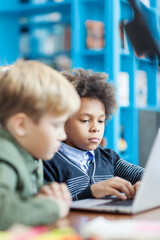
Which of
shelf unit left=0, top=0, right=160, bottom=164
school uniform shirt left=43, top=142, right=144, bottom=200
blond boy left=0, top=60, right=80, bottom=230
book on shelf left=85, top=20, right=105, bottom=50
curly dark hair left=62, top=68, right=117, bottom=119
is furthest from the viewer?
book on shelf left=85, top=20, right=105, bottom=50

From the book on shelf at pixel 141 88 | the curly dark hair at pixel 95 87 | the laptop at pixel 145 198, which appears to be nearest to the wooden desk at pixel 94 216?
the laptop at pixel 145 198

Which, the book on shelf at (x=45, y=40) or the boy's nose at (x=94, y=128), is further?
the book on shelf at (x=45, y=40)

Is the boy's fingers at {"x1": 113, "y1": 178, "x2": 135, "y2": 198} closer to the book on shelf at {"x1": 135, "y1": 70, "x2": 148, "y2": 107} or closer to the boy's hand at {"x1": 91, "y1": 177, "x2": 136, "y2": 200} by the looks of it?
the boy's hand at {"x1": 91, "y1": 177, "x2": 136, "y2": 200}

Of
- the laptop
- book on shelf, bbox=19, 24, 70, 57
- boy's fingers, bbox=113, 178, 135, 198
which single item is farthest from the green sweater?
book on shelf, bbox=19, 24, 70, 57

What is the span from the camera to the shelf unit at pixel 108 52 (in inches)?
164

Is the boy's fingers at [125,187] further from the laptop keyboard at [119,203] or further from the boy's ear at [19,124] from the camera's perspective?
the boy's ear at [19,124]

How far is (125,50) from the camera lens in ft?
14.5

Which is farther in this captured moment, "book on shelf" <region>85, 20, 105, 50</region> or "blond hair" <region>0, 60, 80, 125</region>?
"book on shelf" <region>85, 20, 105, 50</region>

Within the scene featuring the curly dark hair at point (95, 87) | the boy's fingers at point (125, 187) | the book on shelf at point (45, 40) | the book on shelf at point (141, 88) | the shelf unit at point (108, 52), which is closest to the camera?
the boy's fingers at point (125, 187)

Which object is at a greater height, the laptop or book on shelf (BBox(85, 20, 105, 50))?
book on shelf (BBox(85, 20, 105, 50))

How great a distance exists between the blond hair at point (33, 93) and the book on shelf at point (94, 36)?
3.57 m

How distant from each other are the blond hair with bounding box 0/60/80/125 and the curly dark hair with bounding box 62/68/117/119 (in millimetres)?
622

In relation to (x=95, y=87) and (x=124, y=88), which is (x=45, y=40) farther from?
(x=95, y=87)

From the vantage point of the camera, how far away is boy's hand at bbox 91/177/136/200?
1144mm
